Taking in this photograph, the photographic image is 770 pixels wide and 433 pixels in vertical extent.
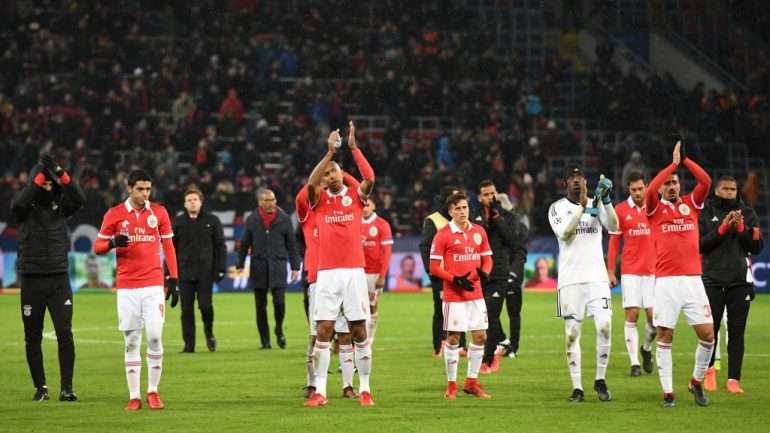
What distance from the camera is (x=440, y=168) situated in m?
41.7

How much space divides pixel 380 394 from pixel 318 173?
301 cm

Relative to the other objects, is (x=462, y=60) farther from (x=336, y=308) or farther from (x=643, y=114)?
(x=336, y=308)

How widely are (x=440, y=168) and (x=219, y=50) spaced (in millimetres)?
9306

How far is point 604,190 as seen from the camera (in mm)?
14883

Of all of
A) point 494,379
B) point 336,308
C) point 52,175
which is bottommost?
point 494,379

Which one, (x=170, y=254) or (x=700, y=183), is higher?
(x=700, y=183)

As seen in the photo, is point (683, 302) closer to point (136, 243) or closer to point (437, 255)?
point (437, 255)

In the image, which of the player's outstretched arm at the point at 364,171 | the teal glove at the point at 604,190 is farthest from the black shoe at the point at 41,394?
the teal glove at the point at 604,190

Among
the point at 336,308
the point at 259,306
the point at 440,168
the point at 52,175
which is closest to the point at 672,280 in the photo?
the point at 336,308

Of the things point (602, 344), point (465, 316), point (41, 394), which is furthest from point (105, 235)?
point (602, 344)

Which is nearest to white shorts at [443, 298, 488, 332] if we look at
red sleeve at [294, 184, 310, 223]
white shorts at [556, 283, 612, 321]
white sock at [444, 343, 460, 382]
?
white sock at [444, 343, 460, 382]

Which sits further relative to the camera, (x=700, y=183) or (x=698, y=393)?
(x=698, y=393)

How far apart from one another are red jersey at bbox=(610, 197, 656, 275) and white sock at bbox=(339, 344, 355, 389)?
15.3 feet

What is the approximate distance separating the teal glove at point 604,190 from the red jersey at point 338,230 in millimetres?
2649
